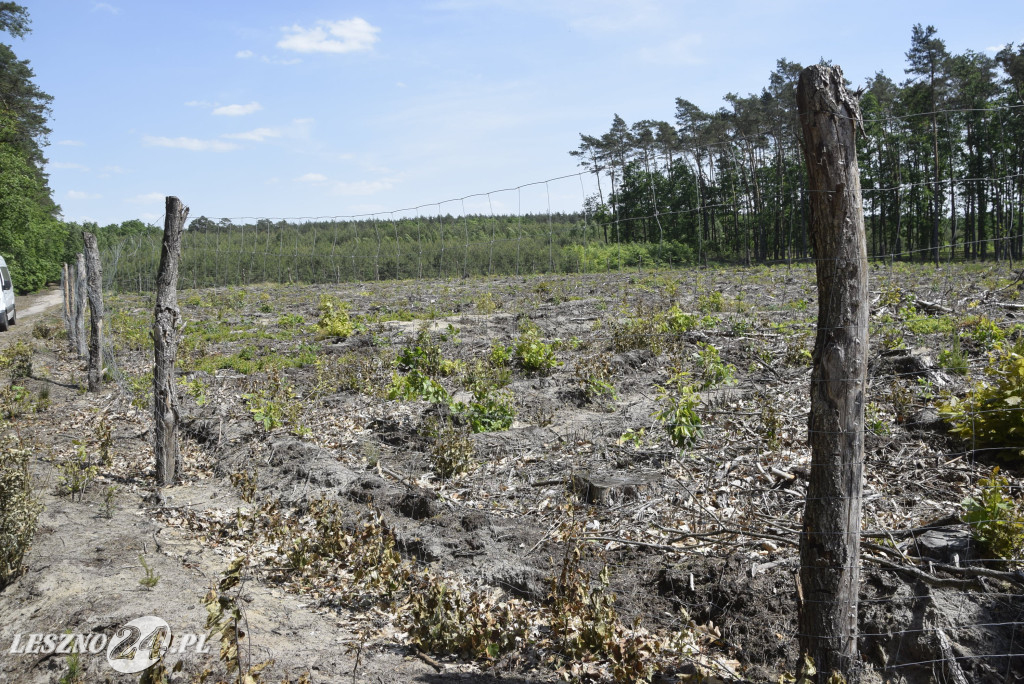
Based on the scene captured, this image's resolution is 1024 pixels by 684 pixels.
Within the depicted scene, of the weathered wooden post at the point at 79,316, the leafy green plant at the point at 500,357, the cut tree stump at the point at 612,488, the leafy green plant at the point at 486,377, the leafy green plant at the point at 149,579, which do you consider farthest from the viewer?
the weathered wooden post at the point at 79,316

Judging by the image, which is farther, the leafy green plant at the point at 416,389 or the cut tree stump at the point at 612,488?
the leafy green plant at the point at 416,389

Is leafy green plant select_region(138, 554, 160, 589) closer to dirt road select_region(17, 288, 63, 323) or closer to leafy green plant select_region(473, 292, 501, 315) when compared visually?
leafy green plant select_region(473, 292, 501, 315)

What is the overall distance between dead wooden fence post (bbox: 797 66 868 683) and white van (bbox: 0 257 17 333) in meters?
20.8

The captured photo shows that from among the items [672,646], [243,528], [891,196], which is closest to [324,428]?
[243,528]

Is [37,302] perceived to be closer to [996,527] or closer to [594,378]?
[594,378]

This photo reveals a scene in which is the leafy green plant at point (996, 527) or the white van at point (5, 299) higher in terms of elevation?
the white van at point (5, 299)

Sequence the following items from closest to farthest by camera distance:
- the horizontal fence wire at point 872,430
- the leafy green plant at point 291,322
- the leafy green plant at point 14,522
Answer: the horizontal fence wire at point 872,430 → the leafy green plant at point 14,522 → the leafy green plant at point 291,322

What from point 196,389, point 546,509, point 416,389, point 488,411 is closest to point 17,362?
point 196,389

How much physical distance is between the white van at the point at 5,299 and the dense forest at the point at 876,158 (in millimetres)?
19982

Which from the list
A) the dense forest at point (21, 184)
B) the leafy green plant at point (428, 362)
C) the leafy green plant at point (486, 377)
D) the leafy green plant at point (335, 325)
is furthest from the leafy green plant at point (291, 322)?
the dense forest at point (21, 184)

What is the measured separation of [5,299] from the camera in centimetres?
1841

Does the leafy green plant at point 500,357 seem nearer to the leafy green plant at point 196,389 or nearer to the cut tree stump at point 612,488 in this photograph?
the leafy green plant at point 196,389

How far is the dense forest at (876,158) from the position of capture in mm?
33000

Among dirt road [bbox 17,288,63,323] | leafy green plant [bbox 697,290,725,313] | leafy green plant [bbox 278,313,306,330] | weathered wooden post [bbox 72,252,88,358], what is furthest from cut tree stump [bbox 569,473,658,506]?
dirt road [bbox 17,288,63,323]
